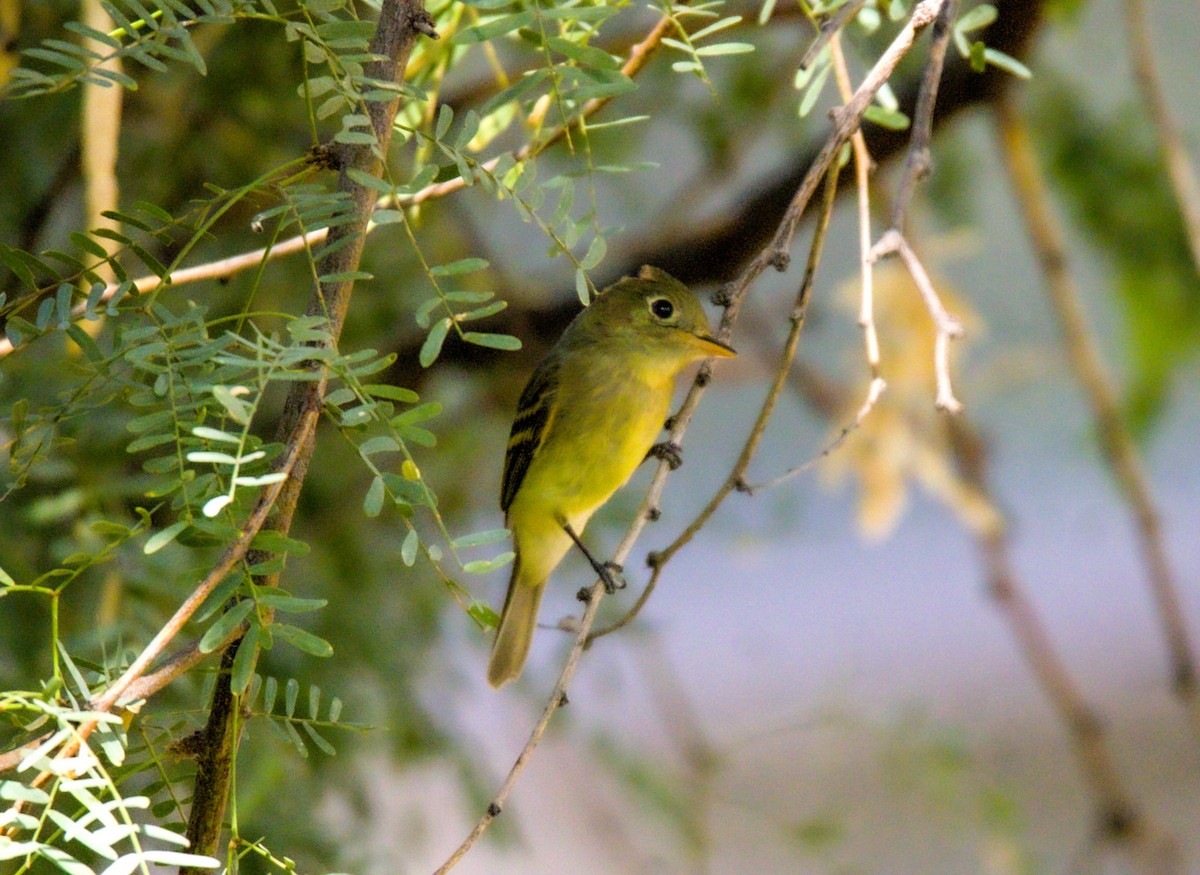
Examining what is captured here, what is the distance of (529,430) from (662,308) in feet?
0.67

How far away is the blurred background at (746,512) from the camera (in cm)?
143

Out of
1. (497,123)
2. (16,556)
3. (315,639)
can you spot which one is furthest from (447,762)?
(315,639)

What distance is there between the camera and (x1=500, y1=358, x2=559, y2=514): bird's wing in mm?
1437

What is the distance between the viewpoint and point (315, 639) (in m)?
0.56

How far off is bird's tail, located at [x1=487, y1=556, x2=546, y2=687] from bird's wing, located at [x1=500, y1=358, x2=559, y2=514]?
11 centimetres

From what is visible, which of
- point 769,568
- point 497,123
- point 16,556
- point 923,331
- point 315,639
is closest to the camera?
point 315,639

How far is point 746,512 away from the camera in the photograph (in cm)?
289

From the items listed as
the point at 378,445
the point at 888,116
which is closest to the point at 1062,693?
the point at 888,116

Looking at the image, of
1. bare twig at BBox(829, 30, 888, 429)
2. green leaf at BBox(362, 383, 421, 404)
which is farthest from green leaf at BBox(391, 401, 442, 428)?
bare twig at BBox(829, 30, 888, 429)

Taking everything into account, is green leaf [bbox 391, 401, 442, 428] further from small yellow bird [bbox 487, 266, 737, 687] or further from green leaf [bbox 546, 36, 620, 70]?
small yellow bird [bbox 487, 266, 737, 687]

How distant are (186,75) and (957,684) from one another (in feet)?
8.31

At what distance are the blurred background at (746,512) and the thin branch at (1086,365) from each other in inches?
4.3

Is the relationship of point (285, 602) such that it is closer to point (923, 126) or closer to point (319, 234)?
point (319, 234)

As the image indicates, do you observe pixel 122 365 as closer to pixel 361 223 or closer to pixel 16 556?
pixel 361 223
